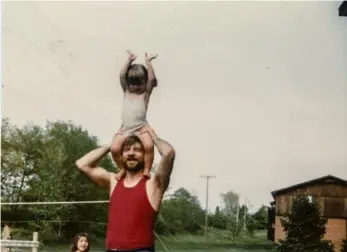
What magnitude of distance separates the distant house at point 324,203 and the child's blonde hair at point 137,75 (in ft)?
33.5

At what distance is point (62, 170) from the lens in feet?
69.9

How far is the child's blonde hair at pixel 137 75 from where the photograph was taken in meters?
4.24

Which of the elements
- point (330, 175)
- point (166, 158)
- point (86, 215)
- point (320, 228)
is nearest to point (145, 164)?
point (166, 158)

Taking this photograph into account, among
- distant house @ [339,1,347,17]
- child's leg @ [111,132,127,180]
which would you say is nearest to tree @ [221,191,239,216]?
distant house @ [339,1,347,17]

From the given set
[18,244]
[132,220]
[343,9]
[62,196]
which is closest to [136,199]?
[132,220]

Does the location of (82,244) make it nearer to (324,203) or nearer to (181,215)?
(181,215)

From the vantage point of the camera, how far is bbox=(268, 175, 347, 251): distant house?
570 inches

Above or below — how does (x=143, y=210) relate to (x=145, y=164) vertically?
below

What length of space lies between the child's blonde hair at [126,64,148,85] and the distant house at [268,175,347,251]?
1022cm

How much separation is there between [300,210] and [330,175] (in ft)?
9.47

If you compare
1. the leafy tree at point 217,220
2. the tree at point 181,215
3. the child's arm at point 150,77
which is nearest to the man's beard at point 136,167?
the child's arm at point 150,77

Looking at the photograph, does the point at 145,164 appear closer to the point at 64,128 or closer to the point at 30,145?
the point at 64,128

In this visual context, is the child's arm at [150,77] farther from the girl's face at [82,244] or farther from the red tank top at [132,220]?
the girl's face at [82,244]

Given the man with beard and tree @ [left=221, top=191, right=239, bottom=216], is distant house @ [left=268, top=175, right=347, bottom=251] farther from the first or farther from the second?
the man with beard
